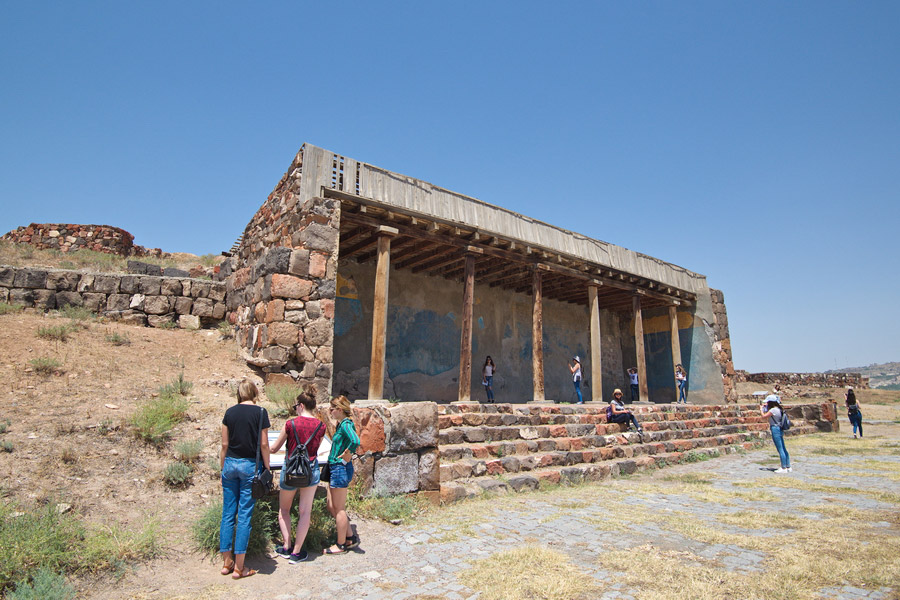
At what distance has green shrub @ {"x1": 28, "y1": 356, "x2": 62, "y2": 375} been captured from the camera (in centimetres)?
694

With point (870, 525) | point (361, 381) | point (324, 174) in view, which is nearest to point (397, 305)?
point (361, 381)

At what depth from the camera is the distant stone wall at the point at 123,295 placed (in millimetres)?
9508

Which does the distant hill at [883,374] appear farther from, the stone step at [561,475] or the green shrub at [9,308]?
the green shrub at [9,308]

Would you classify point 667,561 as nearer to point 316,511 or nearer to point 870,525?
point 870,525

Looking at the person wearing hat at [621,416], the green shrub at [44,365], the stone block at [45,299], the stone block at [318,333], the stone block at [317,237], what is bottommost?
the person wearing hat at [621,416]

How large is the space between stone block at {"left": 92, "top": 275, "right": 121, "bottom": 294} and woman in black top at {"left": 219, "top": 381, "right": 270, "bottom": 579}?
8020 millimetres

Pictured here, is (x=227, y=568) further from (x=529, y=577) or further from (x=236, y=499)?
(x=529, y=577)

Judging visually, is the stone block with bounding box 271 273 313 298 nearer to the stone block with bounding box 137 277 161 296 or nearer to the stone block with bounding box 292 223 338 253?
the stone block with bounding box 292 223 338 253

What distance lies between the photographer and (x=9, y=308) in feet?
29.4

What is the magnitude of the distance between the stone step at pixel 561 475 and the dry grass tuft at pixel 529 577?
2112 millimetres

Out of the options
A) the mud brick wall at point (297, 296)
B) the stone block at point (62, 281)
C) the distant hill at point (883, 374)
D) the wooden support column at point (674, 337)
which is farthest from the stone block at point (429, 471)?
the distant hill at point (883, 374)

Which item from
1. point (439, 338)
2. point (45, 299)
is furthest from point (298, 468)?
point (439, 338)

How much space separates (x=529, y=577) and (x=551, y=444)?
16.9ft

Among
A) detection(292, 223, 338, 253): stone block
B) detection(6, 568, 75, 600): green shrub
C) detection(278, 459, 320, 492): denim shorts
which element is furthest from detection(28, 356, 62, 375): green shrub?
detection(278, 459, 320, 492): denim shorts
